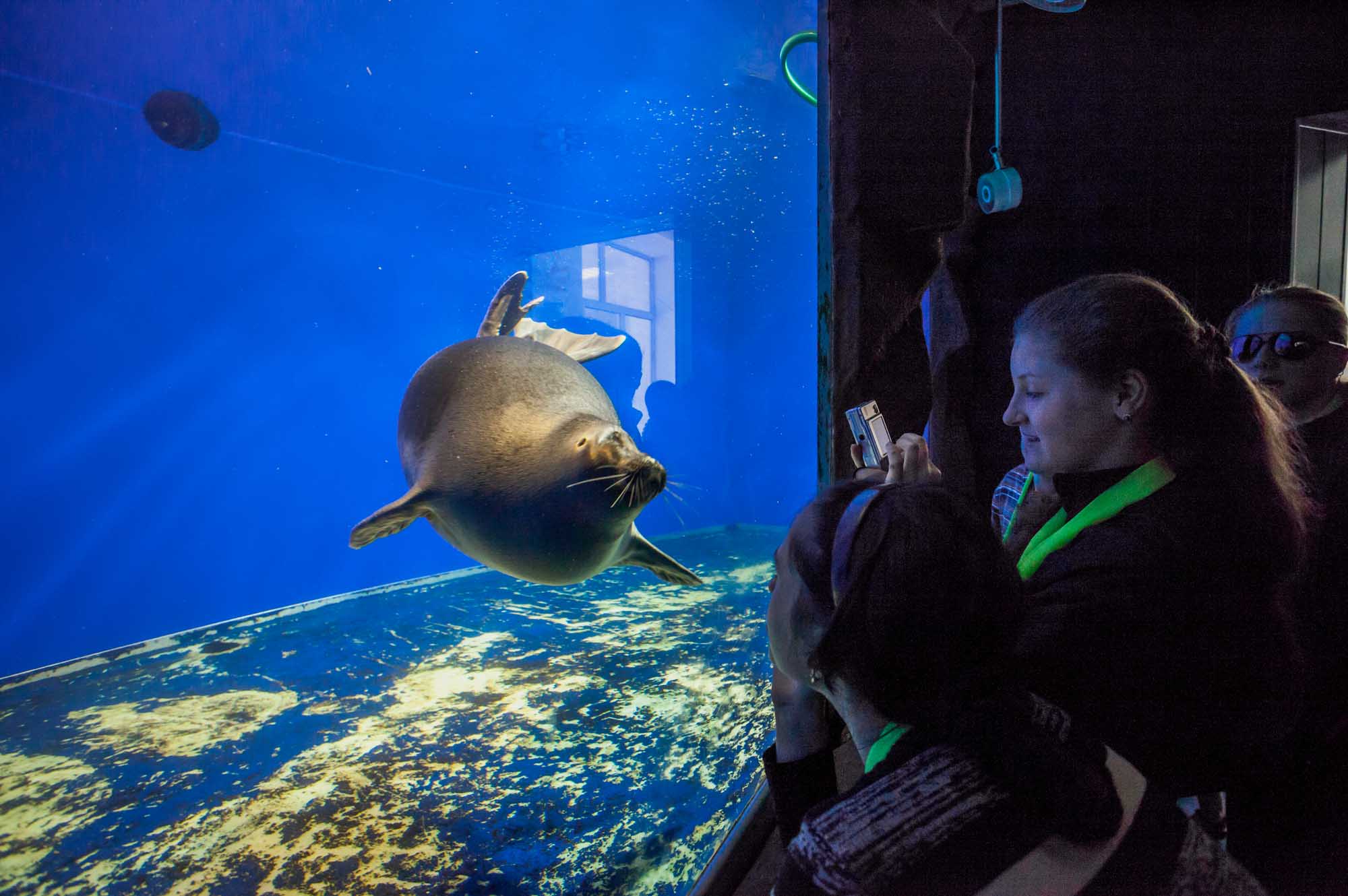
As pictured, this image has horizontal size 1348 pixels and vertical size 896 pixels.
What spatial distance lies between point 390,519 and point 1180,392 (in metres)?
2.40

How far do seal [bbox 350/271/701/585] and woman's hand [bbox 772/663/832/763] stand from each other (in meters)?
1.26

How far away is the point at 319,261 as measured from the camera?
22.7 ft

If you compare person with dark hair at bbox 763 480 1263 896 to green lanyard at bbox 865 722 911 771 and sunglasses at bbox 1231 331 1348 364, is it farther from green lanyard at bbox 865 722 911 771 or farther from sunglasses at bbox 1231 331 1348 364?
sunglasses at bbox 1231 331 1348 364

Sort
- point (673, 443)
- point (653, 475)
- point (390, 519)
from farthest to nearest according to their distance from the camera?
point (673, 443) < point (390, 519) < point (653, 475)

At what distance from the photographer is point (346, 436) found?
6.94m

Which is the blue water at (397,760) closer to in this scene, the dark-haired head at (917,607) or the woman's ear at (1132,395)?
the dark-haired head at (917,607)

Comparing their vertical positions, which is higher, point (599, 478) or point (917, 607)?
point (917, 607)

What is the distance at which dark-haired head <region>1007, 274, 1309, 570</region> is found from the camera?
96cm

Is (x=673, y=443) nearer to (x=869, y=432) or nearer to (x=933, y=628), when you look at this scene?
(x=869, y=432)

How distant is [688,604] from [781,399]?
5413mm

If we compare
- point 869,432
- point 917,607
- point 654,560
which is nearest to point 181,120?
point 654,560

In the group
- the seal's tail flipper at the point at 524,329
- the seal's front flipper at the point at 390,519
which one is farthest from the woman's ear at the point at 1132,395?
the seal's tail flipper at the point at 524,329

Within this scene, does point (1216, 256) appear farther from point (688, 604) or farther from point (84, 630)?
point (84, 630)

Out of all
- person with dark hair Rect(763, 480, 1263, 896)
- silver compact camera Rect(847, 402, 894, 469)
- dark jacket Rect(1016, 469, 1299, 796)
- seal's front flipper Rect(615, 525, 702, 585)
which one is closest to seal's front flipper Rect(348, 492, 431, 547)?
seal's front flipper Rect(615, 525, 702, 585)
